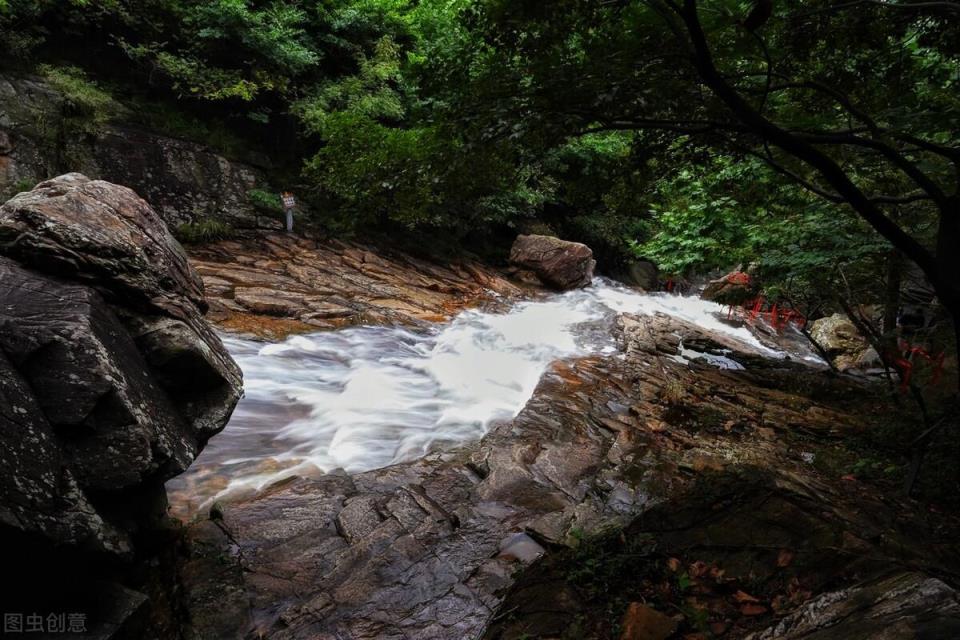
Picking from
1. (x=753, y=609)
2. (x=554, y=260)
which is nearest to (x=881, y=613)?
(x=753, y=609)

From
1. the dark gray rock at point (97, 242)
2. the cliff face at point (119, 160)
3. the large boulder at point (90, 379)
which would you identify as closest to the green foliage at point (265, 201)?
the cliff face at point (119, 160)

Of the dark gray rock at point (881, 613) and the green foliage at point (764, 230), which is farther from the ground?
the green foliage at point (764, 230)

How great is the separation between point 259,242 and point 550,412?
1001 cm

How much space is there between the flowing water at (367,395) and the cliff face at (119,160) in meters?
6.61

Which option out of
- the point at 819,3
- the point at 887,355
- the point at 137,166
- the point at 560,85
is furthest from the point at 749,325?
the point at 137,166

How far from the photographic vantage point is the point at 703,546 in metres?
3.03

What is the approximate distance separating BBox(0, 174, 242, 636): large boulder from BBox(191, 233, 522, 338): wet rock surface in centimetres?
536

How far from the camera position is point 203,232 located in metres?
12.3

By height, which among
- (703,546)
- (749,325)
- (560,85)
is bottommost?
(749,325)

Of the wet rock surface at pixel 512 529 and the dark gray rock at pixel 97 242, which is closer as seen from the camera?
the wet rock surface at pixel 512 529

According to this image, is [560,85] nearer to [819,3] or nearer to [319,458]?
[819,3]

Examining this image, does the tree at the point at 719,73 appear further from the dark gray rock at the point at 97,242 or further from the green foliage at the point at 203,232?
the green foliage at the point at 203,232

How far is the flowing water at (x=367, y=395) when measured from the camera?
17.7ft

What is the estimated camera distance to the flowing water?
17.7 feet
